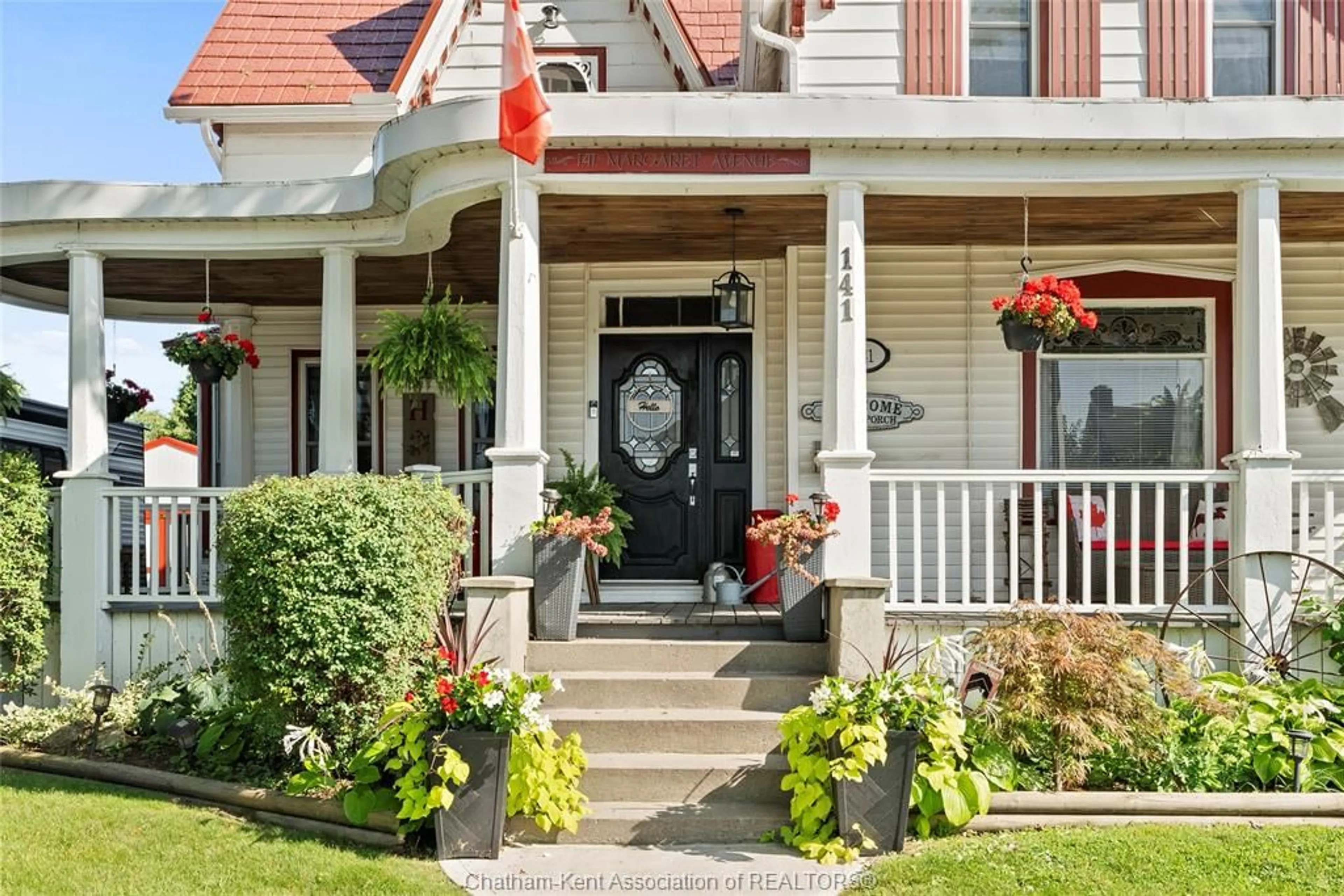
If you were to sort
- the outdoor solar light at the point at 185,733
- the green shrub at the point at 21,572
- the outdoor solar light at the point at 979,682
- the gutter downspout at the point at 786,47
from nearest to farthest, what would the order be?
the outdoor solar light at the point at 979,682 < the outdoor solar light at the point at 185,733 < the green shrub at the point at 21,572 < the gutter downspout at the point at 786,47

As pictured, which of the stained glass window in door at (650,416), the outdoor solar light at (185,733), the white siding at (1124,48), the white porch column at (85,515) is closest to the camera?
the outdoor solar light at (185,733)

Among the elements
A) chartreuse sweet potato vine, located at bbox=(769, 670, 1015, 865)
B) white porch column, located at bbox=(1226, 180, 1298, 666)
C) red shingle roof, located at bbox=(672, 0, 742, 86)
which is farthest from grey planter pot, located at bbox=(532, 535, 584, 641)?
red shingle roof, located at bbox=(672, 0, 742, 86)

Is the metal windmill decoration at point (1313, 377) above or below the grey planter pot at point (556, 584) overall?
above

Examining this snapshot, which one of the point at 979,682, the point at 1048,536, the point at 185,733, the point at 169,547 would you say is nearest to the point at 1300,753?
the point at 979,682

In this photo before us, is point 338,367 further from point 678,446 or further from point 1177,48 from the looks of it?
point 1177,48

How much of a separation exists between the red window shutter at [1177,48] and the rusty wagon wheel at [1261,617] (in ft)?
10.1

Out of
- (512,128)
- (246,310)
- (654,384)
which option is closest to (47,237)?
(246,310)

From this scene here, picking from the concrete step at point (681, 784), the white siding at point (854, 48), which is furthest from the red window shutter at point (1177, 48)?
the concrete step at point (681, 784)

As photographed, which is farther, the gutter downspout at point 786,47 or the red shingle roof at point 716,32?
the red shingle roof at point 716,32

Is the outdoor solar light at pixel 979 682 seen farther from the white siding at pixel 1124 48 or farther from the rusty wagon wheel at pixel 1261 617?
the white siding at pixel 1124 48

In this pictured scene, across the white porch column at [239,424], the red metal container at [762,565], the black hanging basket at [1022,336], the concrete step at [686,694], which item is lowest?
the concrete step at [686,694]

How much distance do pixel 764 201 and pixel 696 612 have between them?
8.21 ft

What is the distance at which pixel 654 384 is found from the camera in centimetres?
924

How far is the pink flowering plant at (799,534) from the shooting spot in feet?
21.3
